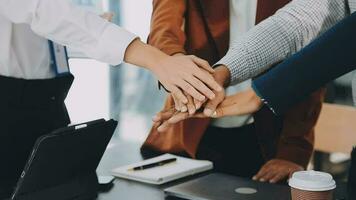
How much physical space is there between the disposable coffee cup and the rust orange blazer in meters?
0.75

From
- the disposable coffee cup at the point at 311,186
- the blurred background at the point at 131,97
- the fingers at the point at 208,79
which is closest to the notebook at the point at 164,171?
the fingers at the point at 208,79

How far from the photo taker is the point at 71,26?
4.15 ft

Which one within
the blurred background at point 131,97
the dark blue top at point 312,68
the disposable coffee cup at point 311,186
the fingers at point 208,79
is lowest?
the blurred background at point 131,97

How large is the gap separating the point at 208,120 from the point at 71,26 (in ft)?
2.30

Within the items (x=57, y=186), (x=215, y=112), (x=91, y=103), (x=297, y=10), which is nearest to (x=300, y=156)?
(x=215, y=112)

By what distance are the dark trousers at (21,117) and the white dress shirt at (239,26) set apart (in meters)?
0.69

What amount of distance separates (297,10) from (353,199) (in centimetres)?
67

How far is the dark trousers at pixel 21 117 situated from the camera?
126 cm

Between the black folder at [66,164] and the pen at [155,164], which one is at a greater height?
the black folder at [66,164]

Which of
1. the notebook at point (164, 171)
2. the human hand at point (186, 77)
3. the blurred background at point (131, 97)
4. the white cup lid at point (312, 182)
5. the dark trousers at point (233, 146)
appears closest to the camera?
the white cup lid at point (312, 182)

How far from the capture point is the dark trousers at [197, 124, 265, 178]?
1747 mm

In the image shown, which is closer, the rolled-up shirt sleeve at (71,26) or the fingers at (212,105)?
the rolled-up shirt sleeve at (71,26)

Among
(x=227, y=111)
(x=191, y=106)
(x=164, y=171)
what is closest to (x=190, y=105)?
(x=191, y=106)

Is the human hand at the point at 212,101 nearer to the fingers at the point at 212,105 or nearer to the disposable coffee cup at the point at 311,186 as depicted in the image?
the fingers at the point at 212,105
